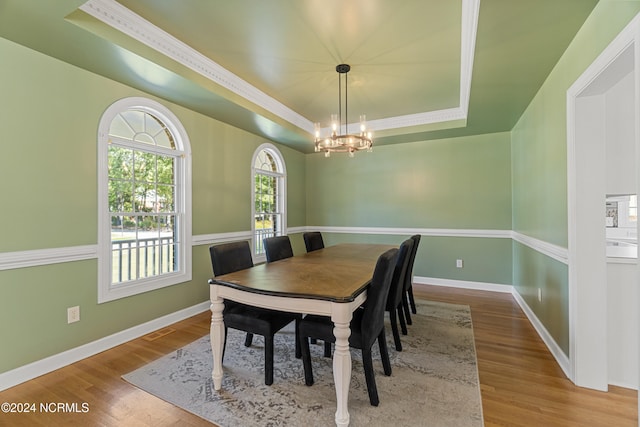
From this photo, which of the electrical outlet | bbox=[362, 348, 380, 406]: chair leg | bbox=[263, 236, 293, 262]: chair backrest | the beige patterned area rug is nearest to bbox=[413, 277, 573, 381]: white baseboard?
the beige patterned area rug

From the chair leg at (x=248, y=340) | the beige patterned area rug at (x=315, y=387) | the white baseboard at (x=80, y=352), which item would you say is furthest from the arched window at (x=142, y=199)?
the chair leg at (x=248, y=340)

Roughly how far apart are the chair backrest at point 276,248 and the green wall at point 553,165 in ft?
8.27

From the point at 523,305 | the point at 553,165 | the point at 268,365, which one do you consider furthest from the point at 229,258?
the point at 523,305

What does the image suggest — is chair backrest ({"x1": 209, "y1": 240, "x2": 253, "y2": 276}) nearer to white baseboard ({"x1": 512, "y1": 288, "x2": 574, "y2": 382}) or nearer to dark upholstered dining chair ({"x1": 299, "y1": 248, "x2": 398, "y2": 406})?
dark upholstered dining chair ({"x1": 299, "y1": 248, "x2": 398, "y2": 406})

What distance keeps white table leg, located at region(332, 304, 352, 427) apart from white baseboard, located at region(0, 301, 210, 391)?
225cm

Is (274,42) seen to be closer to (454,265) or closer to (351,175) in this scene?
(351,175)

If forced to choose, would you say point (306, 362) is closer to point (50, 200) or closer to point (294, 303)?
point (294, 303)

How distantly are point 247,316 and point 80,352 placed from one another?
1576mm

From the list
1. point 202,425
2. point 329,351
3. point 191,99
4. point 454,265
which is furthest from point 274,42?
point 454,265

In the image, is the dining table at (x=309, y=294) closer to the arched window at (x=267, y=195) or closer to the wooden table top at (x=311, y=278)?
the wooden table top at (x=311, y=278)

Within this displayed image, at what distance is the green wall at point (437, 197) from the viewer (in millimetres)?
4383

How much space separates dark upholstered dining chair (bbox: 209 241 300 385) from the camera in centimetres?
200

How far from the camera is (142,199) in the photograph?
9.95ft

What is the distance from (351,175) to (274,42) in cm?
316
